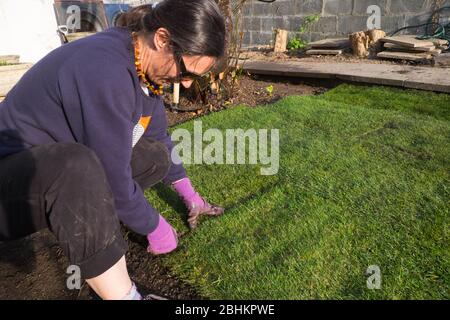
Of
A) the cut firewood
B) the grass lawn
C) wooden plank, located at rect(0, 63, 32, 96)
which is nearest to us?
the grass lawn

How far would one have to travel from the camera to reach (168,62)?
4.93 ft

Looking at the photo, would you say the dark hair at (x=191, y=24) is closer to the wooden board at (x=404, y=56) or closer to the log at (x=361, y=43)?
the wooden board at (x=404, y=56)

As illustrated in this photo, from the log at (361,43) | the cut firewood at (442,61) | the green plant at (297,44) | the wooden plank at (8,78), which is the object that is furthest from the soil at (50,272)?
the green plant at (297,44)

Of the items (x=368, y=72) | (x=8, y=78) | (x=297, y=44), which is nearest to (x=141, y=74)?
(x=8, y=78)

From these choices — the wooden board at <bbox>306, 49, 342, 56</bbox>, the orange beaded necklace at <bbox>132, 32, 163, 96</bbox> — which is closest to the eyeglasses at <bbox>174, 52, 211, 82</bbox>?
the orange beaded necklace at <bbox>132, 32, 163, 96</bbox>

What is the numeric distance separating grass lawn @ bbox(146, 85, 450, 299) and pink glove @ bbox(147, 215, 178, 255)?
2.7 inches

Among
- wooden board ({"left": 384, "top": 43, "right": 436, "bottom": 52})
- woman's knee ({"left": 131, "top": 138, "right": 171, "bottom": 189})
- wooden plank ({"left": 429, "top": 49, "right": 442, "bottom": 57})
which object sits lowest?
woman's knee ({"left": 131, "top": 138, "right": 171, "bottom": 189})

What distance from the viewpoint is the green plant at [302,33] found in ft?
25.0

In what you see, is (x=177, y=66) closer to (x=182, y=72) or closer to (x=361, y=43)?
(x=182, y=72)

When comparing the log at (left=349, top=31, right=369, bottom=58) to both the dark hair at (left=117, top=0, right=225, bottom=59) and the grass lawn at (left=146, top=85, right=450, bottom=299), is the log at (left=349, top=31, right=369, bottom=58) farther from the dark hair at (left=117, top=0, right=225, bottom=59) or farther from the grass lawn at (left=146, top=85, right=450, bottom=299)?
the dark hair at (left=117, top=0, right=225, bottom=59)

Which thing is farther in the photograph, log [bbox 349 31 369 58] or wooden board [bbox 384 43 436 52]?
log [bbox 349 31 369 58]

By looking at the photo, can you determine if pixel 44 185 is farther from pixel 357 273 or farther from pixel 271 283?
pixel 357 273

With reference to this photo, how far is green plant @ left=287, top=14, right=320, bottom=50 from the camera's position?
7633 millimetres

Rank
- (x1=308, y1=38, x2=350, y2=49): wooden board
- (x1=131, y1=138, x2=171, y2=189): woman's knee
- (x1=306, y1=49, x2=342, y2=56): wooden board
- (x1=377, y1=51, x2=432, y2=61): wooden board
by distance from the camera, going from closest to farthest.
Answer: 1. (x1=131, y1=138, x2=171, y2=189): woman's knee
2. (x1=377, y1=51, x2=432, y2=61): wooden board
3. (x1=306, y1=49, x2=342, y2=56): wooden board
4. (x1=308, y1=38, x2=350, y2=49): wooden board
